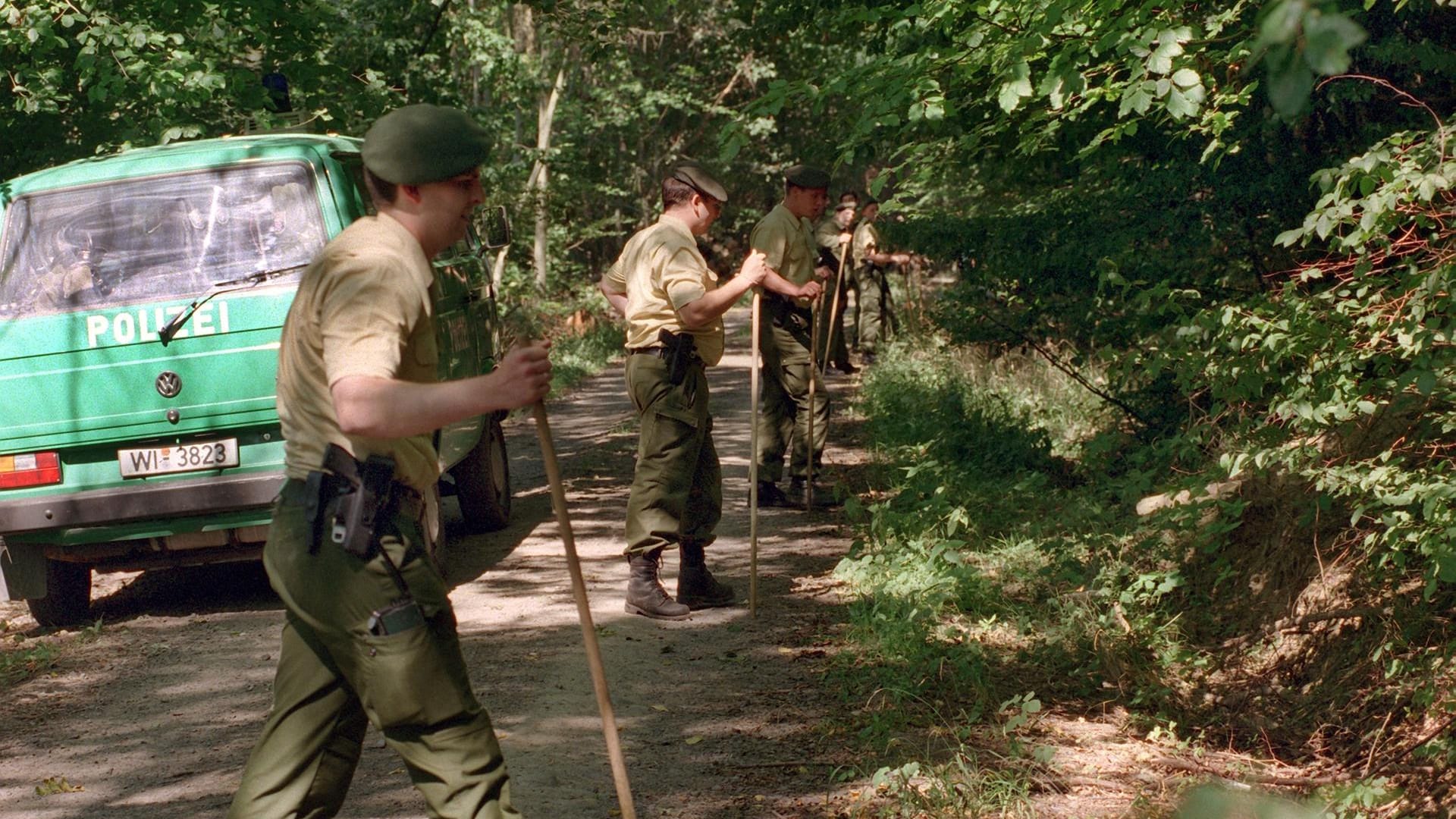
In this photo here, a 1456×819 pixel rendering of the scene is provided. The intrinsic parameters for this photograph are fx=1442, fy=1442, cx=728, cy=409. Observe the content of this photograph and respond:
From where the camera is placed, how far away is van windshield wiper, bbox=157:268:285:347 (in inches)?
266

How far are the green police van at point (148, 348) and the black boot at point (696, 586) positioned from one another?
2009 millimetres

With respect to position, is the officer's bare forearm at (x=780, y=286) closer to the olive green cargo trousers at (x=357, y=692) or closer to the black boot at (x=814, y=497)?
the black boot at (x=814, y=497)

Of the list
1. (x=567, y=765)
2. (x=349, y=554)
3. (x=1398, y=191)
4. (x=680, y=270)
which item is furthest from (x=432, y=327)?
(x=680, y=270)

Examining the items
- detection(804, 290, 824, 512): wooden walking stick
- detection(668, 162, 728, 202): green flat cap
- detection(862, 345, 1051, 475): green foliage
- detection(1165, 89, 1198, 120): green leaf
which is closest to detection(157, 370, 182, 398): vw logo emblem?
detection(668, 162, 728, 202): green flat cap

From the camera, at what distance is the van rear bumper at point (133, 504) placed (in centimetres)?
671

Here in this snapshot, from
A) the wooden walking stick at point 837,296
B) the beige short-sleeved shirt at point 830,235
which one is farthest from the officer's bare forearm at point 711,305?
the beige short-sleeved shirt at point 830,235

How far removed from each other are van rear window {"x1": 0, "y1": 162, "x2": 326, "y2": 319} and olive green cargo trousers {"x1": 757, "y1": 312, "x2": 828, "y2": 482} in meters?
3.58

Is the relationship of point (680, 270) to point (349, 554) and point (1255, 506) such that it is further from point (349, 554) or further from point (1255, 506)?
point (349, 554)

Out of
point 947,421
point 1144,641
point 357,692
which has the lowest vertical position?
point 1144,641

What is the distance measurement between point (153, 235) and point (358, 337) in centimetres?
467

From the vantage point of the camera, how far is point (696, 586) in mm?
7215

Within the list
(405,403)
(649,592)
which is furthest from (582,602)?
(649,592)

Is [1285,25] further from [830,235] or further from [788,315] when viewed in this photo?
[830,235]

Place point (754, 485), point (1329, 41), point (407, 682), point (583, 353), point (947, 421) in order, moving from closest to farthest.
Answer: point (1329, 41) < point (407, 682) < point (754, 485) < point (947, 421) < point (583, 353)
